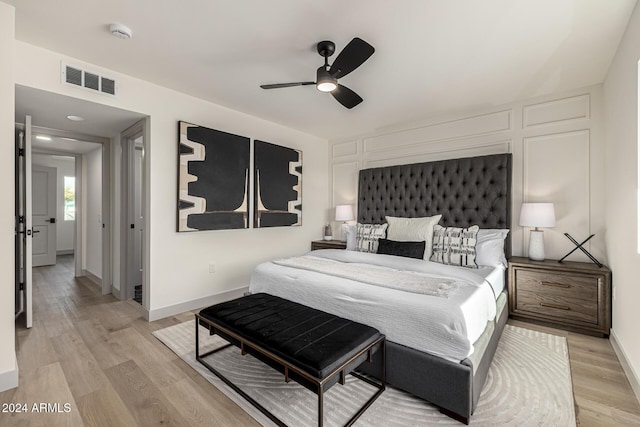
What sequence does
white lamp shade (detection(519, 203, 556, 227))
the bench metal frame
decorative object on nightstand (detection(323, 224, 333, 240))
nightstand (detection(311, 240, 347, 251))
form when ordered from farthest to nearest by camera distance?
decorative object on nightstand (detection(323, 224, 333, 240))
nightstand (detection(311, 240, 347, 251))
white lamp shade (detection(519, 203, 556, 227))
the bench metal frame

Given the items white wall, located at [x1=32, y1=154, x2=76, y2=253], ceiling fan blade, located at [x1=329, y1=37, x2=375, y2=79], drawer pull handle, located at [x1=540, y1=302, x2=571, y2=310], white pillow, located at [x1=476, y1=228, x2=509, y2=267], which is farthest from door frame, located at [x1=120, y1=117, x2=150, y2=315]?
drawer pull handle, located at [x1=540, y1=302, x2=571, y2=310]

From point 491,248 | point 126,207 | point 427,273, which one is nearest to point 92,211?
point 126,207

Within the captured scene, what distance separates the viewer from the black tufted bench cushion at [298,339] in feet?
4.94

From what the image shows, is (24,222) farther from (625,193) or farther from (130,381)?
(625,193)

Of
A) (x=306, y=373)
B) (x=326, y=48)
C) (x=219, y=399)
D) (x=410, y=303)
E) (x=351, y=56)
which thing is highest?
(x=326, y=48)

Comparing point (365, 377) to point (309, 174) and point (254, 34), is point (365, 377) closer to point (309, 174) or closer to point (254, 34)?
point (254, 34)

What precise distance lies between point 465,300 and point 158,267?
9.84 feet

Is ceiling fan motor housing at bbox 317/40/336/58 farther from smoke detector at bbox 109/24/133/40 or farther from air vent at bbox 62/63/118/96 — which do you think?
air vent at bbox 62/63/118/96

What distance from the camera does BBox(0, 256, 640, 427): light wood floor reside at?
1672mm

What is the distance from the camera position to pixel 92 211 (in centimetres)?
486

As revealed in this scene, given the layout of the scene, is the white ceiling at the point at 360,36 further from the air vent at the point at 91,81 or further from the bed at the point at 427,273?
the bed at the point at 427,273

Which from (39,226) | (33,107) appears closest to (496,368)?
(33,107)

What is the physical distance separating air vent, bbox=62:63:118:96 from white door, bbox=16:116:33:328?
2.09ft

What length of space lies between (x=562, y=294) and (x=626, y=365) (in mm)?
803
